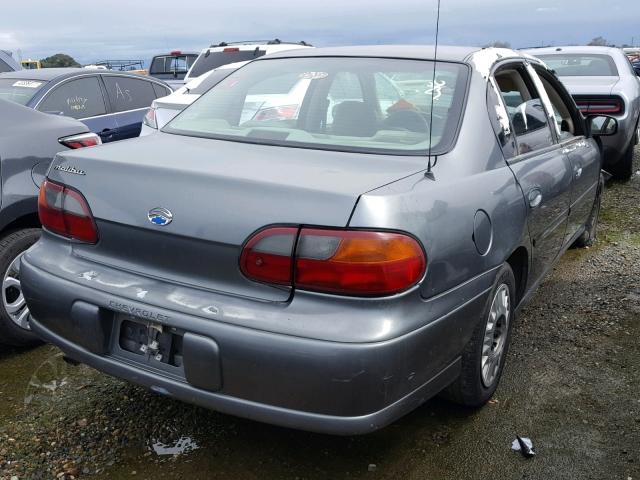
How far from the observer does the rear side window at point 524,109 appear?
325 cm

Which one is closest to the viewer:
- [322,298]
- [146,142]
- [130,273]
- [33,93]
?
[322,298]

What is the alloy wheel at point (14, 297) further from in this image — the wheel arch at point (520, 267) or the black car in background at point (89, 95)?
the black car in background at point (89, 95)

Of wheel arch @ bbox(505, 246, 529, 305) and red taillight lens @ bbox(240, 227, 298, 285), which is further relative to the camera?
wheel arch @ bbox(505, 246, 529, 305)

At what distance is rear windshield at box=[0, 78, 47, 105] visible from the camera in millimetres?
5840

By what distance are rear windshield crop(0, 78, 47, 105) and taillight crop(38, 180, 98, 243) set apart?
362cm

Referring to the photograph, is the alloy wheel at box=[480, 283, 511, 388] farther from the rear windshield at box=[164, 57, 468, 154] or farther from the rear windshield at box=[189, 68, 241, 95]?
the rear windshield at box=[189, 68, 241, 95]

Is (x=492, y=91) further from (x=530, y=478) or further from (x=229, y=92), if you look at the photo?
(x=530, y=478)

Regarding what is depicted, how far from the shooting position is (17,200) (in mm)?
3580

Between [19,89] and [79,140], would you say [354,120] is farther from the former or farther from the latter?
[19,89]

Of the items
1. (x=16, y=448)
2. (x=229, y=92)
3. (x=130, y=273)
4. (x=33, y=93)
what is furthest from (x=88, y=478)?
(x=33, y=93)

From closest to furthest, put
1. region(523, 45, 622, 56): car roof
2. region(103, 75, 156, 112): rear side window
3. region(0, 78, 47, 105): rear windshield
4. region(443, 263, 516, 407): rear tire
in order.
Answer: region(443, 263, 516, 407): rear tire
region(0, 78, 47, 105): rear windshield
region(103, 75, 156, 112): rear side window
region(523, 45, 622, 56): car roof

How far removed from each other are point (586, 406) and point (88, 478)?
226cm

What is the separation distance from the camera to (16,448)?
108 inches

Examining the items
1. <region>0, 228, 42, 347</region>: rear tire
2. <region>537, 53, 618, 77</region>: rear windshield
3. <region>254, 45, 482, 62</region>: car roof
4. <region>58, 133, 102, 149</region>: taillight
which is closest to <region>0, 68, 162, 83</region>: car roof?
<region>58, 133, 102, 149</region>: taillight
